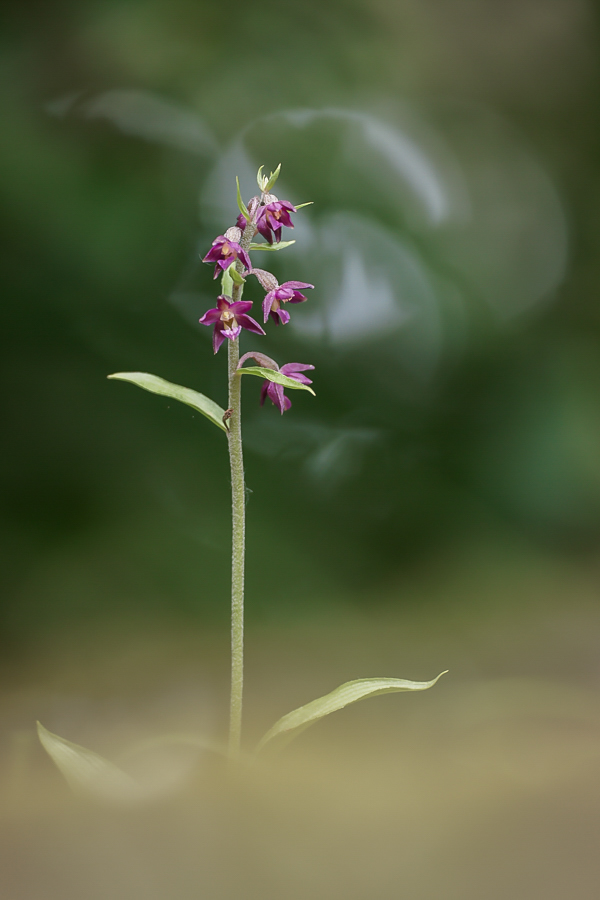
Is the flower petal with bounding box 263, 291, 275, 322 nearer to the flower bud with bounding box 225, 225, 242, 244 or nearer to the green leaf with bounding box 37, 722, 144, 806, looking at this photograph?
the flower bud with bounding box 225, 225, 242, 244

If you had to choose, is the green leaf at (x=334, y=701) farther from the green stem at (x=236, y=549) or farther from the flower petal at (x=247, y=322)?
the flower petal at (x=247, y=322)

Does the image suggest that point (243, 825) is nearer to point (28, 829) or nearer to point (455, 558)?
point (28, 829)

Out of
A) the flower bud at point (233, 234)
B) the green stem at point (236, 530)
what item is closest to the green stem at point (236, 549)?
the green stem at point (236, 530)

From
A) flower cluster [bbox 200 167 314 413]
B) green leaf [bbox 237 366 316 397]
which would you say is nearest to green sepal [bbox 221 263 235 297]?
flower cluster [bbox 200 167 314 413]

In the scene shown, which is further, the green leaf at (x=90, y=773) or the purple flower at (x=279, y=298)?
the purple flower at (x=279, y=298)

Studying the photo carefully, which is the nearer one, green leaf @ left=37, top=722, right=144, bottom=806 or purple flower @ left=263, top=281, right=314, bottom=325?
green leaf @ left=37, top=722, right=144, bottom=806

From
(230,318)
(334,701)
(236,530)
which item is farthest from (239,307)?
(334,701)
